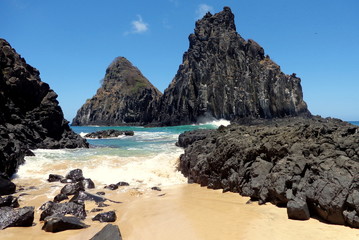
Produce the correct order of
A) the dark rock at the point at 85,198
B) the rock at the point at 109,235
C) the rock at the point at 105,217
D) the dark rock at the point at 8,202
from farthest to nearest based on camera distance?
the dark rock at the point at 85,198
the dark rock at the point at 8,202
the rock at the point at 105,217
the rock at the point at 109,235

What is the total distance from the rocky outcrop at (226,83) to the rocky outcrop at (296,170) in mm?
84623

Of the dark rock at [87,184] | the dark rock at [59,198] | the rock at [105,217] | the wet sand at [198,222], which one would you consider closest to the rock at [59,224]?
the wet sand at [198,222]

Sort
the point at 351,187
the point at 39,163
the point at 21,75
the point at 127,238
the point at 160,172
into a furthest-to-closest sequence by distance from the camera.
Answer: the point at 21,75 → the point at 39,163 → the point at 160,172 → the point at 351,187 → the point at 127,238

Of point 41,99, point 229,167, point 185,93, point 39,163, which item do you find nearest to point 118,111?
point 185,93

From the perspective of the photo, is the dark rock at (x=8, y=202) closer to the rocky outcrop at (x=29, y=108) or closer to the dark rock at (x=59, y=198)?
the dark rock at (x=59, y=198)

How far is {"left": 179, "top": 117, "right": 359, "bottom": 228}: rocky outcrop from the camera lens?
712 centimetres

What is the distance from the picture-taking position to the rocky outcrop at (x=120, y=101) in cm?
12231

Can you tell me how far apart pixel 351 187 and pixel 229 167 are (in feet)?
16.0

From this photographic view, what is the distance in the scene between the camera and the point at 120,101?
13275 centimetres

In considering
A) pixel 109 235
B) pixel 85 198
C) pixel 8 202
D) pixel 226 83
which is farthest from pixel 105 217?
pixel 226 83

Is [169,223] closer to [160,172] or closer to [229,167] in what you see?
[229,167]

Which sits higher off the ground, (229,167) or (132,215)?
(229,167)

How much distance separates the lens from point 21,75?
2869 cm

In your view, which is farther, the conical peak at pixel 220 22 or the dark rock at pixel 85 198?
the conical peak at pixel 220 22
